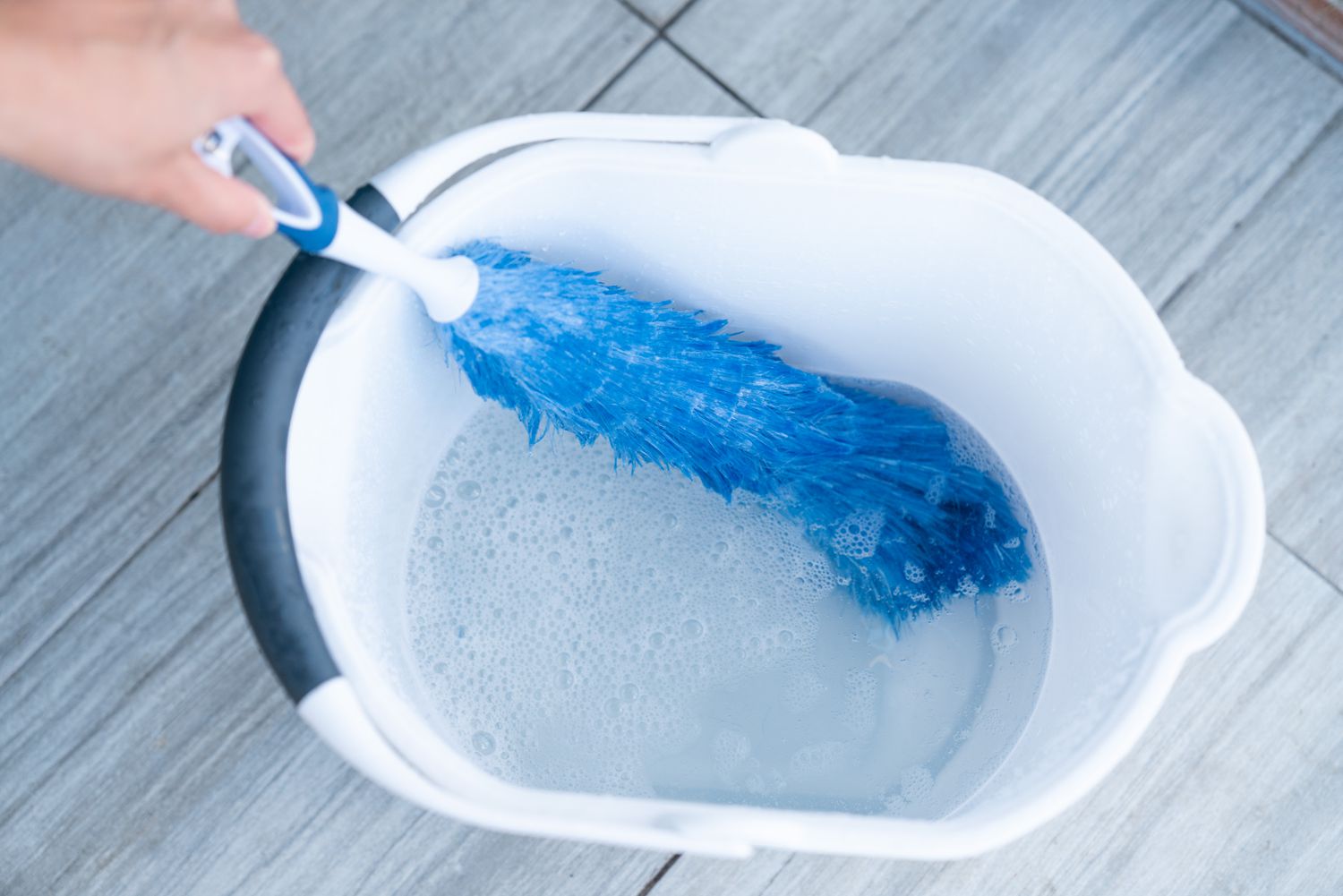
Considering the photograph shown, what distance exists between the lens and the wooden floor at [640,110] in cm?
85

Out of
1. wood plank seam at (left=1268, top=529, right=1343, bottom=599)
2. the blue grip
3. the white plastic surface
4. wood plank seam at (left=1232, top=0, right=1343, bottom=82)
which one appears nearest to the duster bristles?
the white plastic surface

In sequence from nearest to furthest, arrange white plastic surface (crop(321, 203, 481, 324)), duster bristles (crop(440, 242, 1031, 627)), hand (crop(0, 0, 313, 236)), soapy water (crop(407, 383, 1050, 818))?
hand (crop(0, 0, 313, 236)), white plastic surface (crop(321, 203, 481, 324)), duster bristles (crop(440, 242, 1031, 627)), soapy water (crop(407, 383, 1050, 818))

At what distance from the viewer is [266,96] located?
50 centimetres

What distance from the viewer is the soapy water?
81 cm

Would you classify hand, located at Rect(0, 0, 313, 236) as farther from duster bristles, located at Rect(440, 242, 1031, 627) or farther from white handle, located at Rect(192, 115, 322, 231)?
duster bristles, located at Rect(440, 242, 1031, 627)

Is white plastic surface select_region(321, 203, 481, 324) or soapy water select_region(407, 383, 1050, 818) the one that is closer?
white plastic surface select_region(321, 203, 481, 324)

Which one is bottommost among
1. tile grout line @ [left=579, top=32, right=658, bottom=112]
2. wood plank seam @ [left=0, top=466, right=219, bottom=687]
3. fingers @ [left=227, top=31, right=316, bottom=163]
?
wood plank seam @ [left=0, top=466, right=219, bottom=687]

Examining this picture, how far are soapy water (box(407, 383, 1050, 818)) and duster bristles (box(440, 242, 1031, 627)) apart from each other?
0.07 ft

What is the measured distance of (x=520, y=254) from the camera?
69 centimetres

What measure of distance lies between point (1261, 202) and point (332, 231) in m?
0.78

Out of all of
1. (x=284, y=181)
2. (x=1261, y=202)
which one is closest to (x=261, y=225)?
(x=284, y=181)

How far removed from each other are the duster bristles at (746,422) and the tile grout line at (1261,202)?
25cm

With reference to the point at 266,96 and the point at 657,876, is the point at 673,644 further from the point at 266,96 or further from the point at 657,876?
the point at 266,96

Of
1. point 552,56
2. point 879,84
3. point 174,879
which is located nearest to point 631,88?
point 552,56
